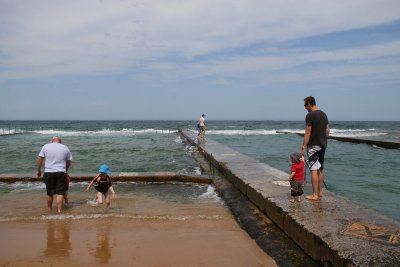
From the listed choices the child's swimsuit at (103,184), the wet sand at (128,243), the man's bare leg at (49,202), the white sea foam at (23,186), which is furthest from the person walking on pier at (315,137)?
the white sea foam at (23,186)

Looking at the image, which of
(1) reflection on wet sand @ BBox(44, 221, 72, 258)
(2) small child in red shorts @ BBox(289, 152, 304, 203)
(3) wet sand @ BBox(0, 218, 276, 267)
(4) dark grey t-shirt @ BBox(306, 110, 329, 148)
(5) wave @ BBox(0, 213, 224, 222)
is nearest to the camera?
(3) wet sand @ BBox(0, 218, 276, 267)

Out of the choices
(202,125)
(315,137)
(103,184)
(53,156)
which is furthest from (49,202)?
(202,125)

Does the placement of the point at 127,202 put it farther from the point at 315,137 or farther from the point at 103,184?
the point at 315,137

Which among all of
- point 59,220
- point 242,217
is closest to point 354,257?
Answer: point 242,217

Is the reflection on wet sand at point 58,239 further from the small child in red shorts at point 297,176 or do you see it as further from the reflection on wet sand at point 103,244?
the small child in red shorts at point 297,176

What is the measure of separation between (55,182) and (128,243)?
2.10 metres

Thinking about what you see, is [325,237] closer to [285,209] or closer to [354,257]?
[354,257]

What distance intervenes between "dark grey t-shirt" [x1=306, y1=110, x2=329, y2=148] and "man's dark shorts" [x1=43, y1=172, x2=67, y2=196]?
152 inches

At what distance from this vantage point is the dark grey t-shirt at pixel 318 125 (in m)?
4.87

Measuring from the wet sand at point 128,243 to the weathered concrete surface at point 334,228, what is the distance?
51 cm

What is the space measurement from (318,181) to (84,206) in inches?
154

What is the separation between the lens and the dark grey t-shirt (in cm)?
487

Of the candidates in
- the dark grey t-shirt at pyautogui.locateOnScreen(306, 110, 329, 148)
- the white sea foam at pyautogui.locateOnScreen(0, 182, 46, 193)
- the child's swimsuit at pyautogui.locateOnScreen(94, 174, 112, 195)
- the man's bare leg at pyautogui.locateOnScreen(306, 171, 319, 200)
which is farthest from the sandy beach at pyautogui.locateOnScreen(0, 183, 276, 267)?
the dark grey t-shirt at pyautogui.locateOnScreen(306, 110, 329, 148)

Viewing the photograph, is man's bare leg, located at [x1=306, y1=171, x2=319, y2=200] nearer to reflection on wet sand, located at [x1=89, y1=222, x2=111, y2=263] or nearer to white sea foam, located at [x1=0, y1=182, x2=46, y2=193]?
reflection on wet sand, located at [x1=89, y1=222, x2=111, y2=263]
